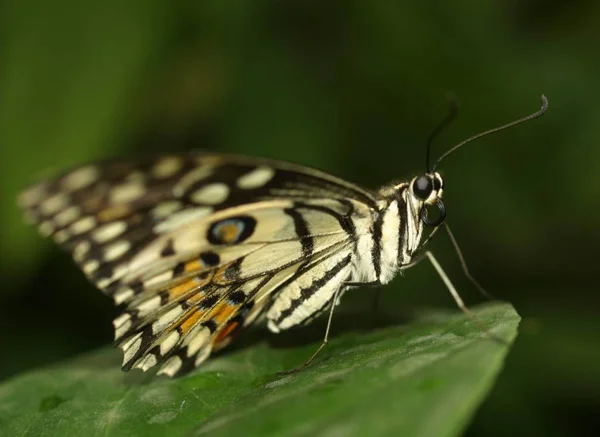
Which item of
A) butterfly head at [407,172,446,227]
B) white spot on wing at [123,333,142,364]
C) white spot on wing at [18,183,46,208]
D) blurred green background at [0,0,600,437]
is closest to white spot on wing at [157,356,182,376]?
white spot on wing at [123,333,142,364]

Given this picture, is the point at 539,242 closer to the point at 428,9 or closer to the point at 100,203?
the point at 428,9

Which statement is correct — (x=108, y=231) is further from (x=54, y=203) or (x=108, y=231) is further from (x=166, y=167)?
(x=166, y=167)

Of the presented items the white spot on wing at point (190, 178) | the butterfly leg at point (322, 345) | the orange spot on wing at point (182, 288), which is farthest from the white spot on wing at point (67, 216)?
the butterfly leg at point (322, 345)

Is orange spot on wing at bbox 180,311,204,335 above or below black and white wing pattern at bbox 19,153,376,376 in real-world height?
below

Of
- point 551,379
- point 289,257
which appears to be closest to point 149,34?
point 289,257

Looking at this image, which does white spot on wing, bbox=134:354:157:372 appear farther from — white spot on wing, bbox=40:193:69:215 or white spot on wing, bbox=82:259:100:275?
white spot on wing, bbox=40:193:69:215

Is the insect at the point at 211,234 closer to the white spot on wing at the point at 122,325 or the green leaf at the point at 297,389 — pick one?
the white spot on wing at the point at 122,325

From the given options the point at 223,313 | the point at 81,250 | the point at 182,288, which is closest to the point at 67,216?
the point at 81,250
